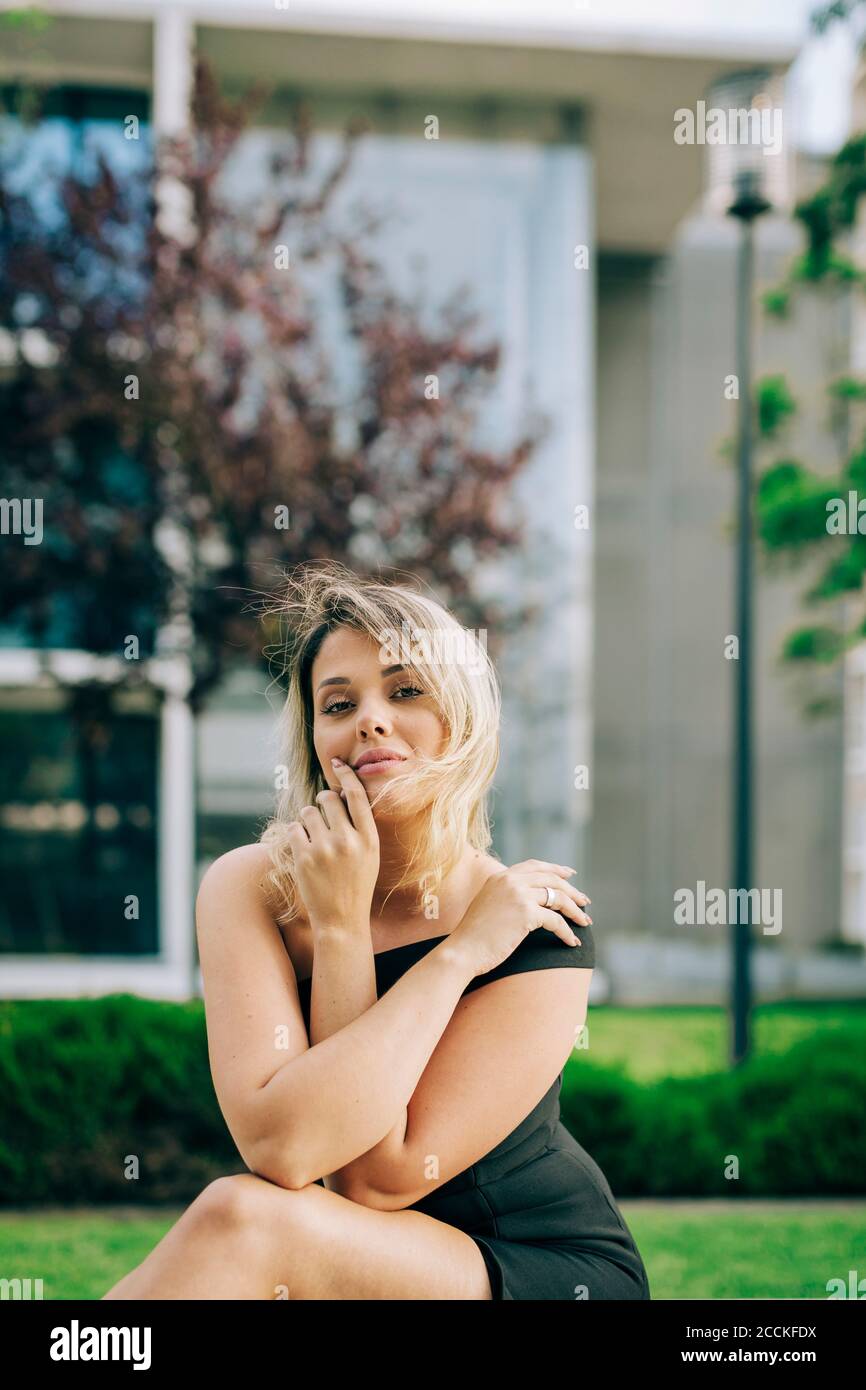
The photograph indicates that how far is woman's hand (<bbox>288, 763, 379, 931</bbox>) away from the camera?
79.2 inches

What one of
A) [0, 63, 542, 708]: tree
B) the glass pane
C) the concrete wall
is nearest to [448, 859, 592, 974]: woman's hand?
[0, 63, 542, 708]: tree

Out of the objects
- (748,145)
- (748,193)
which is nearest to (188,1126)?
(748,193)

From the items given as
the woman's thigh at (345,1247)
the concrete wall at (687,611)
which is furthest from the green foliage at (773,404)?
the woman's thigh at (345,1247)

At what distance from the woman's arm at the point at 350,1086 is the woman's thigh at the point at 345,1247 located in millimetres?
51

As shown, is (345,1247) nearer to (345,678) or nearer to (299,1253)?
(299,1253)

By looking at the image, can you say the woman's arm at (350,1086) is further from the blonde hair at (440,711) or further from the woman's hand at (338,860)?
the blonde hair at (440,711)

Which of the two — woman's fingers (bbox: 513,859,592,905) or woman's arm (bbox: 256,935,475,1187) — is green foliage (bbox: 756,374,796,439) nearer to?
woman's fingers (bbox: 513,859,592,905)

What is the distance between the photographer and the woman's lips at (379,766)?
216cm

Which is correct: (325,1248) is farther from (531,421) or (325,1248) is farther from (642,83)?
(642,83)

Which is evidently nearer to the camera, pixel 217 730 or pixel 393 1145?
pixel 393 1145

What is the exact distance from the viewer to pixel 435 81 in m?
10.9

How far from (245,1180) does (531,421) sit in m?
8.99

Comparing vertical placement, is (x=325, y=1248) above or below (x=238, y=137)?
below
